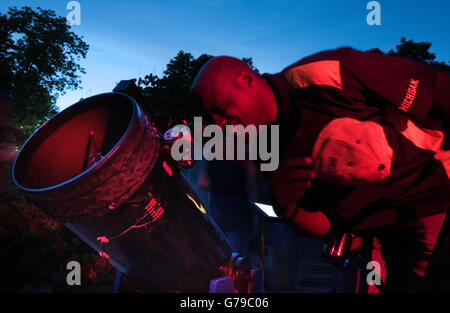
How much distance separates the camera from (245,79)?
4.67 ft

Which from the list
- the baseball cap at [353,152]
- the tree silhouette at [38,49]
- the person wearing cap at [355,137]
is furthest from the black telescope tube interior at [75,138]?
the tree silhouette at [38,49]

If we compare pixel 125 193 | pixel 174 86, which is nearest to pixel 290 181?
pixel 125 193

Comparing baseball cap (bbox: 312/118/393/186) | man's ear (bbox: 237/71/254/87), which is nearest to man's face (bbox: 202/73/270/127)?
man's ear (bbox: 237/71/254/87)

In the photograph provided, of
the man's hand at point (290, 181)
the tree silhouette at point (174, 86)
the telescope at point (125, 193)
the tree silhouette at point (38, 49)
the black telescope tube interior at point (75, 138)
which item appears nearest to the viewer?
the man's hand at point (290, 181)

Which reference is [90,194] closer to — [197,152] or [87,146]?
[87,146]

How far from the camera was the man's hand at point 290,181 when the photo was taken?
1.12 metres

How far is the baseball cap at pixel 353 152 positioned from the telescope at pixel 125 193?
90 centimetres

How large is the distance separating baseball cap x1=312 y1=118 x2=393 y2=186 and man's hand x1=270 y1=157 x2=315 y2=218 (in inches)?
3.5

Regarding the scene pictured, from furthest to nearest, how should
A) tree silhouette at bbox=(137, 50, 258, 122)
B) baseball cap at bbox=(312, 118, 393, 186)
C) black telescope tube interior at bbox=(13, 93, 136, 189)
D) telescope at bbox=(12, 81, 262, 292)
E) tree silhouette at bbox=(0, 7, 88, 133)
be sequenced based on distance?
tree silhouette at bbox=(0, 7, 88, 133) → tree silhouette at bbox=(137, 50, 258, 122) → black telescope tube interior at bbox=(13, 93, 136, 189) → telescope at bbox=(12, 81, 262, 292) → baseball cap at bbox=(312, 118, 393, 186)

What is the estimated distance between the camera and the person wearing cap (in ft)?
3.38

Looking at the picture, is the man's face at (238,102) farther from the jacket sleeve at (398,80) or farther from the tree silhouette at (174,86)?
the tree silhouette at (174,86)

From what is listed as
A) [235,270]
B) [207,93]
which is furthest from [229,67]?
[235,270]

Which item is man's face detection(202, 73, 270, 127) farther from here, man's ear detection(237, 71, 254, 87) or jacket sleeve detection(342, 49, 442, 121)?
jacket sleeve detection(342, 49, 442, 121)

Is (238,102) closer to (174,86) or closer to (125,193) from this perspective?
(125,193)
